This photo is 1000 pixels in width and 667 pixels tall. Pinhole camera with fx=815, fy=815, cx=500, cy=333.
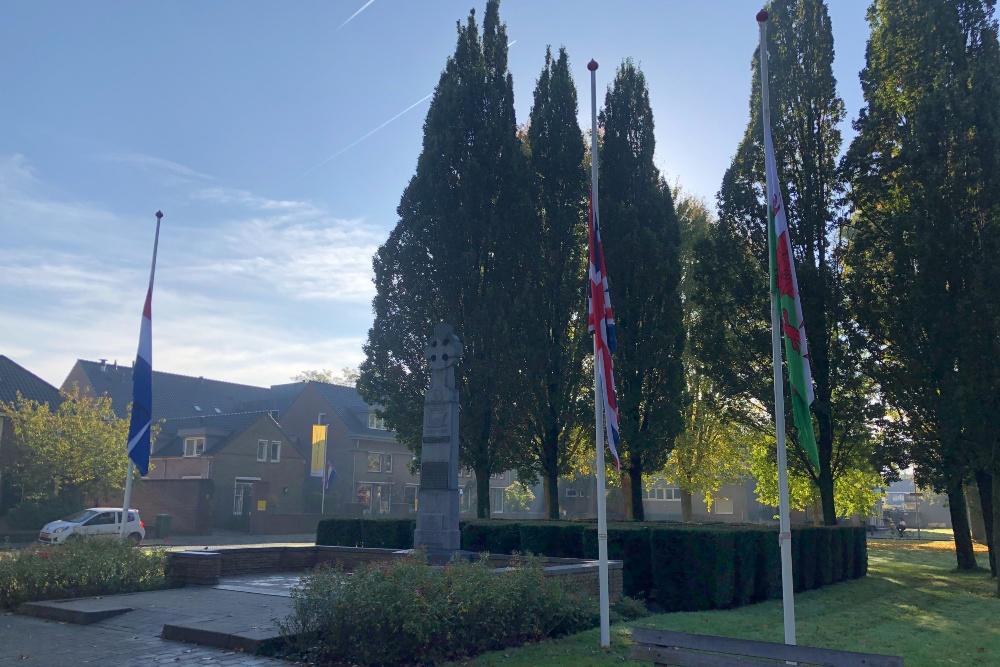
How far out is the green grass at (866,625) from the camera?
33.7ft

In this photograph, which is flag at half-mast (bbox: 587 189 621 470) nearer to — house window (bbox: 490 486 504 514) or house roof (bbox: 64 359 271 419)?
house roof (bbox: 64 359 271 419)

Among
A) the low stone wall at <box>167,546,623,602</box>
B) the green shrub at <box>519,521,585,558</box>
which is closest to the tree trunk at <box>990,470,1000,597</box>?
the green shrub at <box>519,521,585,558</box>

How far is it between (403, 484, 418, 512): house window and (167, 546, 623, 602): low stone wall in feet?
142

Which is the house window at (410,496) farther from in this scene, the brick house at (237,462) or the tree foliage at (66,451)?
the tree foliage at (66,451)

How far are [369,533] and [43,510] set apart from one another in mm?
23446

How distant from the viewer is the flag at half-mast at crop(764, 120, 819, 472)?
9305 millimetres

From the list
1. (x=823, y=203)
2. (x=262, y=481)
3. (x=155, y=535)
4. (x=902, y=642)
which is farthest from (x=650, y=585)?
(x=262, y=481)

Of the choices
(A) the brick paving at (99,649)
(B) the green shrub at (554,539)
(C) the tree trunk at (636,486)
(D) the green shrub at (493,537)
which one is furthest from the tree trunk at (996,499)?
(A) the brick paving at (99,649)

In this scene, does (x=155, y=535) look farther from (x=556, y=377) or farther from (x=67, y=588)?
(x=67, y=588)

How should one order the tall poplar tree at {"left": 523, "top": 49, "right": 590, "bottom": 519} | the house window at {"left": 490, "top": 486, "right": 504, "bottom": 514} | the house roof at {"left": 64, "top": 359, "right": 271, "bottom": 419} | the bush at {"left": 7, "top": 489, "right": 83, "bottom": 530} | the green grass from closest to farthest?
the green grass
the tall poplar tree at {"left": 523, "top": 49, "right": 590, "bottom": 519}
the bush at {"left": 7, "top": 489, "right": 83, "bottom": 530}
the house roof at {"left": 64, "top": 359, "right": 271, "bottom": 419}
the house window at {"left": 490, "top": 486, "right": 504, "bottom": 514}

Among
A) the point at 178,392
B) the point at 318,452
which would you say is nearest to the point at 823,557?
the point at 318,452

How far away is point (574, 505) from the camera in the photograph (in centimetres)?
7181

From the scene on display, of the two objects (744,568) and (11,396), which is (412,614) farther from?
(11,396)

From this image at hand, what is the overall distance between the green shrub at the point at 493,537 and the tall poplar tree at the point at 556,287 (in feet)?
19.3
